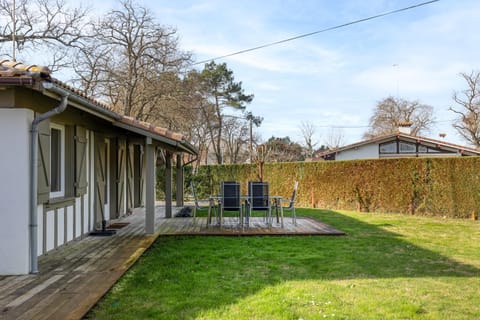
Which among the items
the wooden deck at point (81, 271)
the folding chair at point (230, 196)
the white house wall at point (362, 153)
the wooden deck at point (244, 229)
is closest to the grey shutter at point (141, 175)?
the wooden deck at point (244, 229)

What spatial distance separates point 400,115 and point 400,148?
601 inches

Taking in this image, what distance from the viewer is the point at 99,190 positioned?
783cm

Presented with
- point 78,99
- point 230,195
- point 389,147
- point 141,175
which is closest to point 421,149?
point 389,147

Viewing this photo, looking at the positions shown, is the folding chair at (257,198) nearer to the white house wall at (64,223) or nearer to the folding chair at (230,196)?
the folding chair at (230,196)

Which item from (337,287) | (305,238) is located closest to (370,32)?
(305,238)

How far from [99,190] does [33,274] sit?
11.3 feet

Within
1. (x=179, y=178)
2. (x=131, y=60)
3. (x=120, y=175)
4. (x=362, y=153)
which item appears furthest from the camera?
(x=362, y=153)

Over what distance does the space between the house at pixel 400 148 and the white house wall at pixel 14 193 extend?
63.7 feet

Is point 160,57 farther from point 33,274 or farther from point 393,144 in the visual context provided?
point 33,274

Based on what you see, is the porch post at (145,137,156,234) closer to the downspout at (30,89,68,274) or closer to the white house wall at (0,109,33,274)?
the downspout at (30,89,68,274)

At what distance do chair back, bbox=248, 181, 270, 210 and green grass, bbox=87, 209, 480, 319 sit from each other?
124 centimetres

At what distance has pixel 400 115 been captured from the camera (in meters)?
35.1

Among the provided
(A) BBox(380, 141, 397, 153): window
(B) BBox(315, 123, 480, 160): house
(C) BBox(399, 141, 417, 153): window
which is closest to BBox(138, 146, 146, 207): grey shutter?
(B) BBox(315, 123, 480, 160): house

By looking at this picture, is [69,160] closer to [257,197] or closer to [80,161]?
[80,161]
